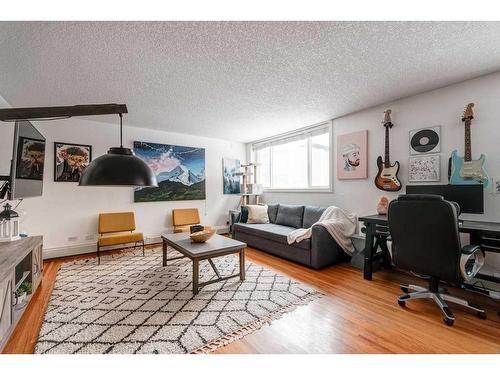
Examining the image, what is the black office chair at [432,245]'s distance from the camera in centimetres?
173

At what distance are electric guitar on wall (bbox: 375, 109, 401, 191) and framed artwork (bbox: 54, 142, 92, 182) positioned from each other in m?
4.74

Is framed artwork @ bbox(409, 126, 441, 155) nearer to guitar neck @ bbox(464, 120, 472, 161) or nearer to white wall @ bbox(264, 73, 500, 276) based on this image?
white wall @ bbox(264, 73, 500, 276)

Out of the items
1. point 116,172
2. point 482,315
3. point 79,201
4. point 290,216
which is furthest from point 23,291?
point 482,315

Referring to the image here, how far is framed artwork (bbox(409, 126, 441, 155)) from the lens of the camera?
276cm

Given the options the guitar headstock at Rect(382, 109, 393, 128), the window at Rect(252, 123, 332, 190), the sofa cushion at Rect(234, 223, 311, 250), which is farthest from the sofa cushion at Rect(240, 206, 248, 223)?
the guitar headstock at Rect(382, 109, 393, 128)

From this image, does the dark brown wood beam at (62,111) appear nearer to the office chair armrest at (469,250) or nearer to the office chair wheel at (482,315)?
the office chair armrest at (469,250)

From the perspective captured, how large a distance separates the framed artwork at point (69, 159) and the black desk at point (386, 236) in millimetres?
4498

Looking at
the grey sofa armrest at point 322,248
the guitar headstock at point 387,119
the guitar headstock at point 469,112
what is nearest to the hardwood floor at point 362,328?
the grey sofa armrest at point 322,248

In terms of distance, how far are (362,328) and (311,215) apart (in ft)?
7.21

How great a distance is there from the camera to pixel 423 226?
1.84 m
